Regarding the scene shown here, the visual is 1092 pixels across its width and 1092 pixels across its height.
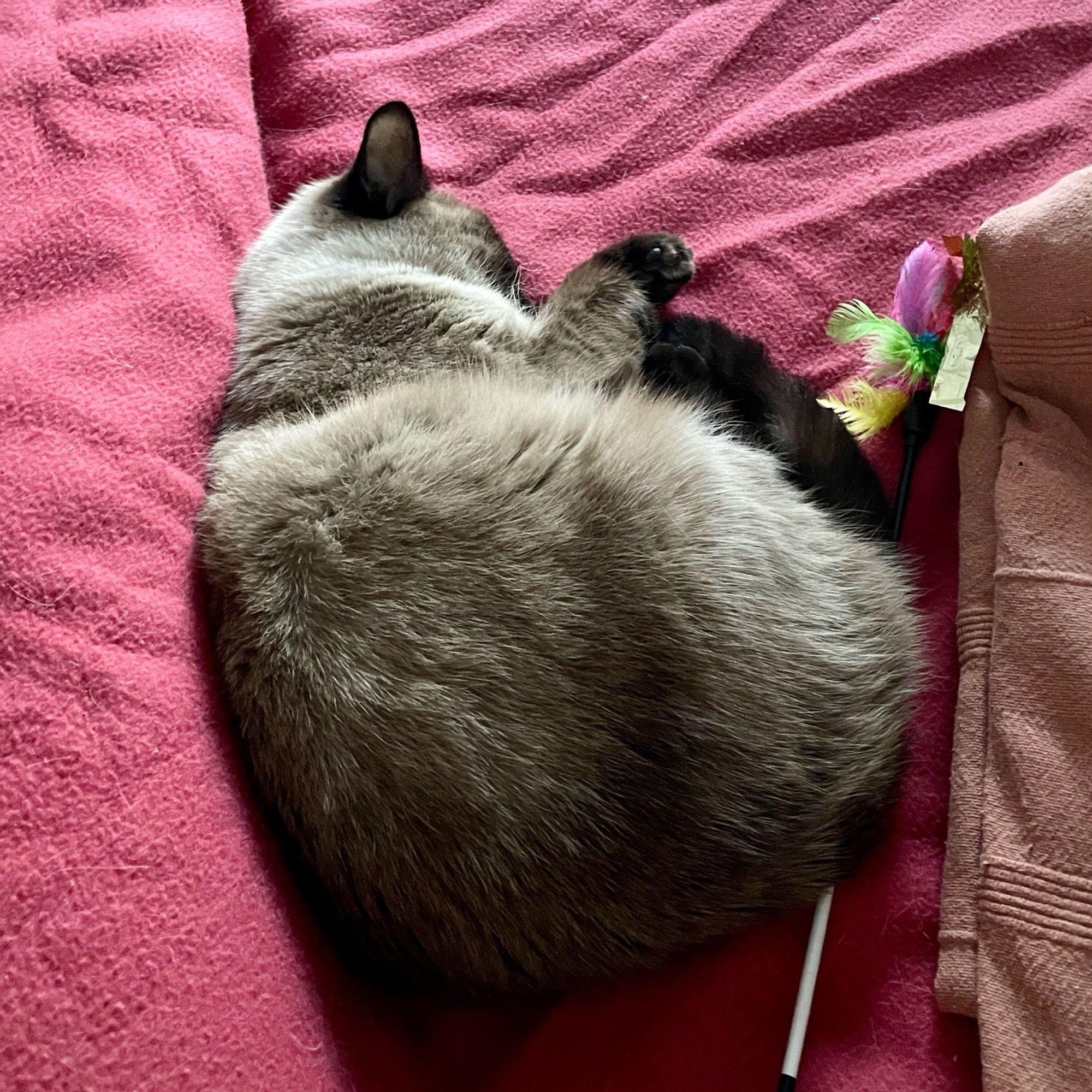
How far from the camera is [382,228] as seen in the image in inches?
60.5

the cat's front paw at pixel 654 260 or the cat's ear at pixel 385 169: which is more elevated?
the cat's ear at pixel 385 169

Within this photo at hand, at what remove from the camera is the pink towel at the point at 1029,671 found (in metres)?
0.91

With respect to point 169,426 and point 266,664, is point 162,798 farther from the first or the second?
point 169,426

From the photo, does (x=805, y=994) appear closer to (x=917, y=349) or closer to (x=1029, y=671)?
(x=1029, y=671)

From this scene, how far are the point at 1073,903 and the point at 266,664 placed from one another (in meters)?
0.84

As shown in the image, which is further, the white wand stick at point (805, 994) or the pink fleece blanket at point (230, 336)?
the white wand stick at point (805, 994)

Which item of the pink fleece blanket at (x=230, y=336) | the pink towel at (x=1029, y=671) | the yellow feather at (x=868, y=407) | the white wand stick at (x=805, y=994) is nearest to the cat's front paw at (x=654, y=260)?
the pink fleece blanket at (x=230, y=336)

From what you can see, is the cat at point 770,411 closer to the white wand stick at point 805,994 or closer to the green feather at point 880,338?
the green feather at point 880,338

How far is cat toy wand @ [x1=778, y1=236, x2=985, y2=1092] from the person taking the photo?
4.14ft

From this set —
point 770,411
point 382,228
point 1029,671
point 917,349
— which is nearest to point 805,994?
point 1029,671

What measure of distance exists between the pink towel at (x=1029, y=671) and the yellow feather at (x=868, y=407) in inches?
3.9

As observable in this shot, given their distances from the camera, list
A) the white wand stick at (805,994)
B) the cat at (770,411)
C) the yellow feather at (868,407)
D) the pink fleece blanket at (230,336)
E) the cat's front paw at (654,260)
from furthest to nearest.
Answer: the cat's front paw at (654,260) < the yellow feather at (868,407) < the cat at (770,411) < the white wand stick at (805,994) < the pink fleece blanket at (230,336)

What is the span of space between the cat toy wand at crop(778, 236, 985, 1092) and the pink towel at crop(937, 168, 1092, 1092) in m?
0.05

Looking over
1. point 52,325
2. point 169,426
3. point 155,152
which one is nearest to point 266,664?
Result: point 169,426
